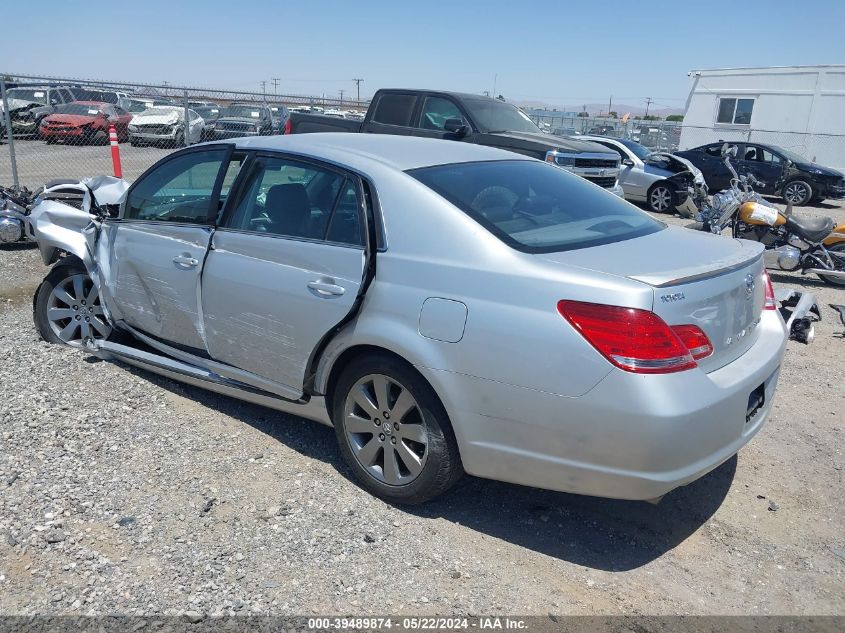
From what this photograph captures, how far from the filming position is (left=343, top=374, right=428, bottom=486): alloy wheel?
340cm

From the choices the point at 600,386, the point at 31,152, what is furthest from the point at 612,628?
the point at 31,152

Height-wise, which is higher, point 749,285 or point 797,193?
point 749,285

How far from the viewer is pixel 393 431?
11.4 ft

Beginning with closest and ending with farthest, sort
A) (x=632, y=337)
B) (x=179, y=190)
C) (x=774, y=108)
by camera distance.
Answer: (x=632, y=337), (x=179, y=190), (x=774, y=108)

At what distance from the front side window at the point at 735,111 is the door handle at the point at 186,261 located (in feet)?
96.4

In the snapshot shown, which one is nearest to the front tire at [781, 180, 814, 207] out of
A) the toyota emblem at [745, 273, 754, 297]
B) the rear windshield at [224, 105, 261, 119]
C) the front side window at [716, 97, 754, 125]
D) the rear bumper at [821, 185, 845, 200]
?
the rear bumper at [821, 185, 845, 200]

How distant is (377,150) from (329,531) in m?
1.97

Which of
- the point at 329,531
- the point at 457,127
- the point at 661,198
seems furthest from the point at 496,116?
the point at 329,531

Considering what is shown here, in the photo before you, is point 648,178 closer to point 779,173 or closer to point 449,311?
point 779,173

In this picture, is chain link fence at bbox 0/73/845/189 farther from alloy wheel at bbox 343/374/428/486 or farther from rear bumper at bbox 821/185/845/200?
alloy wheel at bbox 343/374/428/486

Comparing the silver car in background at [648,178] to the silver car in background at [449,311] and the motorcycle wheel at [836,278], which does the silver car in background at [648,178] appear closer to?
the motorcycle wheel at [836,278]

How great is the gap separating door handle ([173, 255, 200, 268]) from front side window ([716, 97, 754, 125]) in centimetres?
2940

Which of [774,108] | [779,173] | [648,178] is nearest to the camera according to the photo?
[648,178]

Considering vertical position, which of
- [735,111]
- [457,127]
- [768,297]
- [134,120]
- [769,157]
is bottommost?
[769,157]
